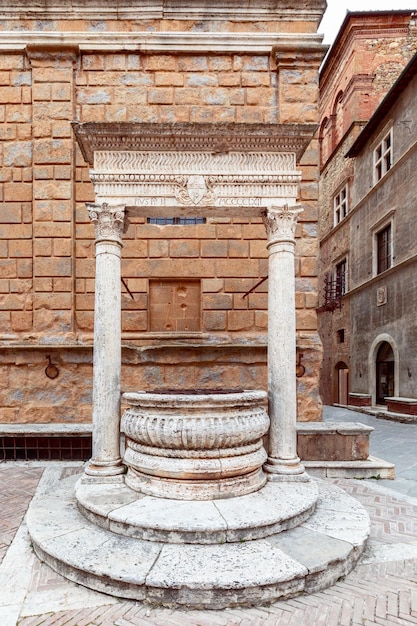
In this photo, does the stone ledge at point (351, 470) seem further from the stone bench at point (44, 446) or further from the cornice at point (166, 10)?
the cornice at point (166, 10)

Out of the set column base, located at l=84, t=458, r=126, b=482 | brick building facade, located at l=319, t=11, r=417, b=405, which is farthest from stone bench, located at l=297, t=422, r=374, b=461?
brick building facade, located at l=319, t=11, r=417, b=405

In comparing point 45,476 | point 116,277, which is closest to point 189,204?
point 116,277

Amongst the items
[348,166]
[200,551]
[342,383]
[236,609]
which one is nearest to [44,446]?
[200,551]

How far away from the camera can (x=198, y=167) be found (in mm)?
4754

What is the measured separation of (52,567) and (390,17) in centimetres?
2178

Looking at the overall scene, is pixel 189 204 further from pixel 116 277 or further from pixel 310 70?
pixel 310 70

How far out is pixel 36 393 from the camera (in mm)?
7301

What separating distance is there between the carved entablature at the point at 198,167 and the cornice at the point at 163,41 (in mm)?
3947

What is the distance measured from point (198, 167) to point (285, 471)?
3563mm

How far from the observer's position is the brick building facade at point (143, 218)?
24.0ft

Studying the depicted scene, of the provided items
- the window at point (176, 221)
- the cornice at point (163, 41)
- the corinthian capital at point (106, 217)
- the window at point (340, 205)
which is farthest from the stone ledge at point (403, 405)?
the corinthian capital at point (106, 217)

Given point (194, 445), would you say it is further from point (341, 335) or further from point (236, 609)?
point (341, 335)

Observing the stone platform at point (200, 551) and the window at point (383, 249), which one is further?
the window at point (383, 249)

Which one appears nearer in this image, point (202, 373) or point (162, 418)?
point (162, 418)
